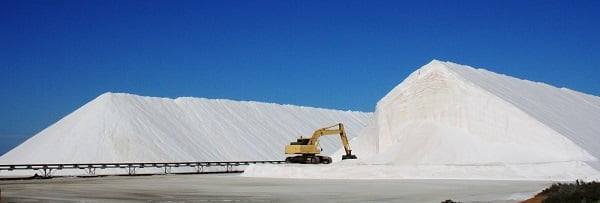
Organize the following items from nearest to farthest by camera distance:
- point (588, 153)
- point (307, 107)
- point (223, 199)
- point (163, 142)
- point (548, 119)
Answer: point (223, 199)
point (588, 153)
point (548, 119)
point (163, 142)
point (307, 107)

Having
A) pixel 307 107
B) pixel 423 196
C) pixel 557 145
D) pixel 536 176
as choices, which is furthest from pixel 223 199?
pixel 307 107

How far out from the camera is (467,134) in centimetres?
3906

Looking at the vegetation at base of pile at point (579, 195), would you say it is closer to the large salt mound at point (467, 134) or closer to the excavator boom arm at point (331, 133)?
the large salt mound at point (467, 134)

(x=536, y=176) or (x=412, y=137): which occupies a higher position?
(x=412, y=137)

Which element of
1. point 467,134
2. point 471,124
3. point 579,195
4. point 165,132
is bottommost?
point 579,195

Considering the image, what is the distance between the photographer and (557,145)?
3600cm

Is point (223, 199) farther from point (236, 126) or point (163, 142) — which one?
point (236, 126)

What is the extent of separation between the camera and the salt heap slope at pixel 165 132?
2201 inches

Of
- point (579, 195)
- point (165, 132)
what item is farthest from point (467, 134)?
point (165, 132)

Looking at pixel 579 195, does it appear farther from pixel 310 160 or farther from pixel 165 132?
pixel 165 132

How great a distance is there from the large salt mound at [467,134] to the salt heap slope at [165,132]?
66.7 feet

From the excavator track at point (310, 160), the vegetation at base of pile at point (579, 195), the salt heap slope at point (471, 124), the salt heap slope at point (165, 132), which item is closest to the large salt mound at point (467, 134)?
the salt heap slope at point (471, 124)

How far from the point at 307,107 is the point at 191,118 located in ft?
89.7

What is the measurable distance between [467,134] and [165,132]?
3389 cm
